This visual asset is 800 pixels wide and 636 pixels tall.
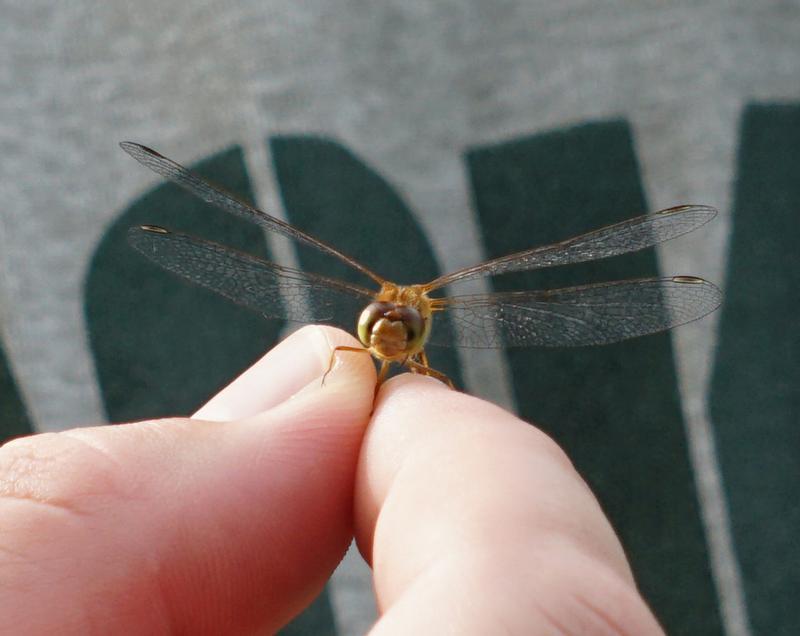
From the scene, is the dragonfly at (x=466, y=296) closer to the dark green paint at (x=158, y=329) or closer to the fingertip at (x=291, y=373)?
the fingertip at (x=291, y=373)

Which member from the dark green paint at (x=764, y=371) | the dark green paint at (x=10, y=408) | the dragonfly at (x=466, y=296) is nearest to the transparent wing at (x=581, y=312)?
the dragonfly at (x=466, y=296)

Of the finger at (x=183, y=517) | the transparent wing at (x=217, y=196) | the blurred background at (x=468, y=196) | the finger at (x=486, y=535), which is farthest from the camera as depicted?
the blurred background at (x=468, y=196)

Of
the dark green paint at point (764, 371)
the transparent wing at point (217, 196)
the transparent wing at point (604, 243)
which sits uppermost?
the transparent wing at point (217, 196)

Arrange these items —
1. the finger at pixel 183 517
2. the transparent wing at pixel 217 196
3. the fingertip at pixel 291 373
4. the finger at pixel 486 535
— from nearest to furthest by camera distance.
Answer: the finger at pixel 486 535 < the finger at pixel 183 517 < the fingertip at pixel 291 373 < the transparent wing at pixel 217 196

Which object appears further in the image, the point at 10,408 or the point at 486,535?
the point at 10,408

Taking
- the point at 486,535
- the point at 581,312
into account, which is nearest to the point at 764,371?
the point at 581,312

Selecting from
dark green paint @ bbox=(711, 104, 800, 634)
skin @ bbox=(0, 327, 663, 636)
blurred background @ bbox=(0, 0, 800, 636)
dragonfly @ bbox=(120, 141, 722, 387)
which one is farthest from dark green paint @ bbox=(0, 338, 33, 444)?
dark green paint @ bbox=(711, 104, 800, 634)

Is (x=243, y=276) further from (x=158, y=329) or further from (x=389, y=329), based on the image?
(x=158, y=329)

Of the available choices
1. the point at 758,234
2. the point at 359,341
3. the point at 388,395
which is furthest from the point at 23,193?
the point at 758,234
